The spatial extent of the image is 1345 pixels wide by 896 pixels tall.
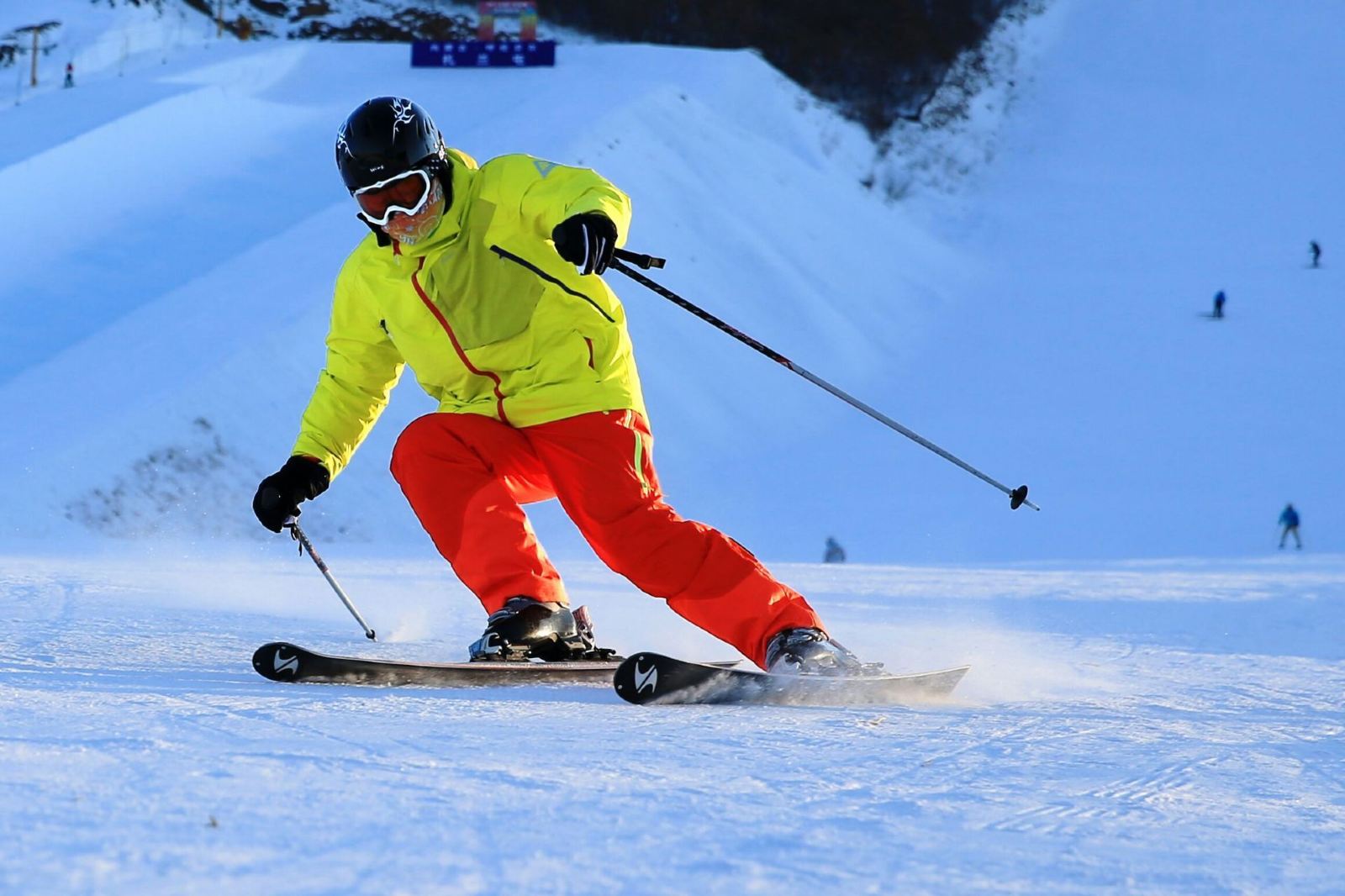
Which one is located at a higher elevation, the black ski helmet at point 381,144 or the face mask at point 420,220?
the black ski helmet at point 381,144

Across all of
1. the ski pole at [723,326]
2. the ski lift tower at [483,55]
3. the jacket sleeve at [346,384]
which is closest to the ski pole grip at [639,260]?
the ski pole at [723,326]

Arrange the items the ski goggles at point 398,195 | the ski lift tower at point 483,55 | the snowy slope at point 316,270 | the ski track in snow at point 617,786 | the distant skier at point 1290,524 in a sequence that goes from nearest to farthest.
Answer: the ski track in snow at point 617,786 < the ski goggles at point 398,195 < the snowy slope at point 316,270 < the distant skier at point 1290,524 < the ski lift tower at point 483,55

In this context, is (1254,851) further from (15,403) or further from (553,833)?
(15,403)

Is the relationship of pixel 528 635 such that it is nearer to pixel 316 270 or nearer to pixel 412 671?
pixel 412 671

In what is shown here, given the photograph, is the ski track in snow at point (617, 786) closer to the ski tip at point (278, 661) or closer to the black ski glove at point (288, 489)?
the ski tip at point (278, 661)

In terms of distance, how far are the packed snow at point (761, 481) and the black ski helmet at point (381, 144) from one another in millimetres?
1281

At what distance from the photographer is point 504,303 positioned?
3656mm

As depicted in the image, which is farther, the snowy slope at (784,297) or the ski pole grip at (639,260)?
the snowy slope at (784,297)

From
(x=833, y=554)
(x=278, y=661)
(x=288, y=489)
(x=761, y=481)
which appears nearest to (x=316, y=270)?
(x=761, y=481)

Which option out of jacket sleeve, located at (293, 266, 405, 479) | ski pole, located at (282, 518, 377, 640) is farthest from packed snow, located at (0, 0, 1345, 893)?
jacket sleeve, located at (293, 266, 405, 479)

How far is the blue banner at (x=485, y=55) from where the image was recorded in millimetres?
28969

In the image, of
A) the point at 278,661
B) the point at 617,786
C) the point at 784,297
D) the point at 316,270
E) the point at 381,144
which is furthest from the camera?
the point at 784,297

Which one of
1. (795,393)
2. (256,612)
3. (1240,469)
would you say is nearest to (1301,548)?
(1240,469)

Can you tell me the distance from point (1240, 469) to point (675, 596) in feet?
51.6
